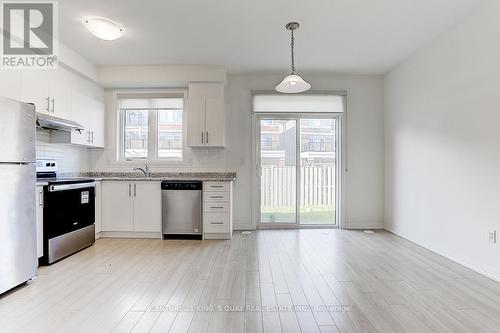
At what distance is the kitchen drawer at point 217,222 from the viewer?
420cm

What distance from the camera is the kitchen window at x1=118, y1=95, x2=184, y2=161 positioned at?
4879 millimetres

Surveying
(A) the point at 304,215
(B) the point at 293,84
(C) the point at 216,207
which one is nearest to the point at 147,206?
(C) the point at 216,207

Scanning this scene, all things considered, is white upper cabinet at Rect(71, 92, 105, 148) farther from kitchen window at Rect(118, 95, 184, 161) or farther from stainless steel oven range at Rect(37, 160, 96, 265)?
stainless steel oven range at Rect(37, 160, 96, 265)

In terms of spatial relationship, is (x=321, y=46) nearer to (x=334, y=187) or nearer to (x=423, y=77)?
(x=423, y=77)

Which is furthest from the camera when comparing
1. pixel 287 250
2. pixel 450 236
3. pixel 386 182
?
pixel 386 182

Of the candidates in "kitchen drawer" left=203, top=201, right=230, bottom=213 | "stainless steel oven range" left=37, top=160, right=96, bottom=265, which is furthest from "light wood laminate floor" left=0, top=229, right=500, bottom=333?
"kitchen drawer" left=203, top=201, right=230, bottom=213

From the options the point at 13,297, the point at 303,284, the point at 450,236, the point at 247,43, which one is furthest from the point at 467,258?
the point at 13,297

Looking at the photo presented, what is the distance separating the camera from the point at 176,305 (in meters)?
2.16

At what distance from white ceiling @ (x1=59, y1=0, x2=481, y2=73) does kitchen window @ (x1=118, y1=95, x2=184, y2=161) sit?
73cm

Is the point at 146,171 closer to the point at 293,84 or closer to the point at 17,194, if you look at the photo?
the point at 17,194

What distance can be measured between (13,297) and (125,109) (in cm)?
333

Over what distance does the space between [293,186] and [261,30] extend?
2.68 meters

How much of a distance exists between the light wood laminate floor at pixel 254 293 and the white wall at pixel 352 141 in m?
1.29

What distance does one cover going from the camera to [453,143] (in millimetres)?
3285
